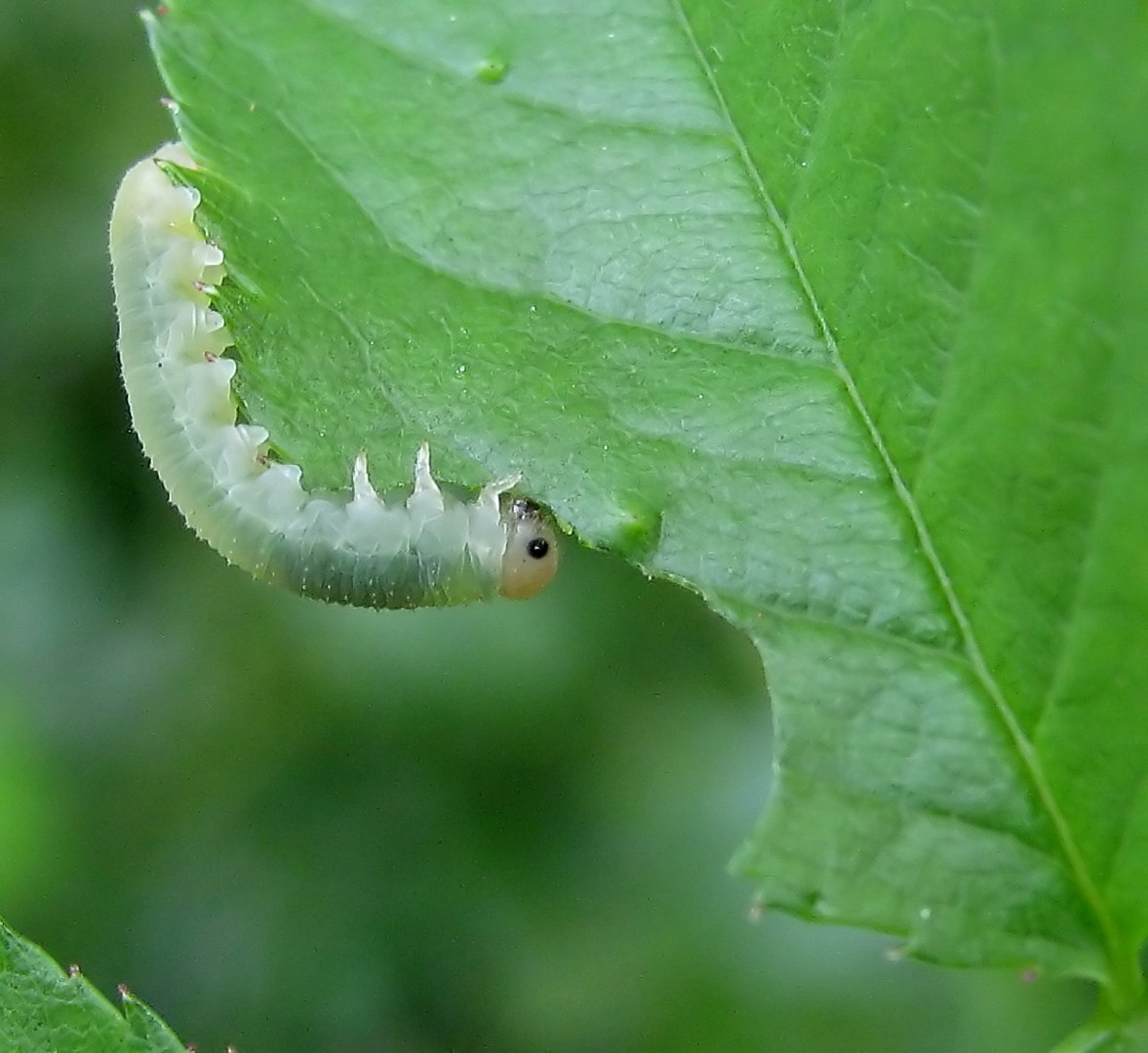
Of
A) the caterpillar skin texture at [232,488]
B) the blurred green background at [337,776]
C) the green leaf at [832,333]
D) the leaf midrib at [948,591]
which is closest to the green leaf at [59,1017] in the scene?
the caterpillar skin texture at [232,488]

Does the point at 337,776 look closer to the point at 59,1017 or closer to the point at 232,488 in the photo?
the point at 232,488

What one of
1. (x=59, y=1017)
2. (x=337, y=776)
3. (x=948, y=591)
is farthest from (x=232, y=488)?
(x=337, y=776)

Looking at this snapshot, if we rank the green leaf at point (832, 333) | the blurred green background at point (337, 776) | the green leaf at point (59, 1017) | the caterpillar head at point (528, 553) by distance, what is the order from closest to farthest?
the green leaf at point (832, 333) → the green leaf at point (59, 1017) → the caterpillar head at point (528, 553) → the blurred green background at point (337, 776)

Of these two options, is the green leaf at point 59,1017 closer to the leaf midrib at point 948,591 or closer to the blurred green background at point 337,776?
the leaf midrib at point 948,591

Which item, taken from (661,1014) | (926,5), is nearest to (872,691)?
(926,5)

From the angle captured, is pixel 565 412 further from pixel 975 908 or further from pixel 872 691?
pixel 975 908

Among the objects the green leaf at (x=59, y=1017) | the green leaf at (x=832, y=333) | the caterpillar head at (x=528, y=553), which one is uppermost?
the green leaf at (x=832, y=333)

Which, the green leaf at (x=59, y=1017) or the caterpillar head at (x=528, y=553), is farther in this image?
the caterpillar head at (x=528, y=553)
